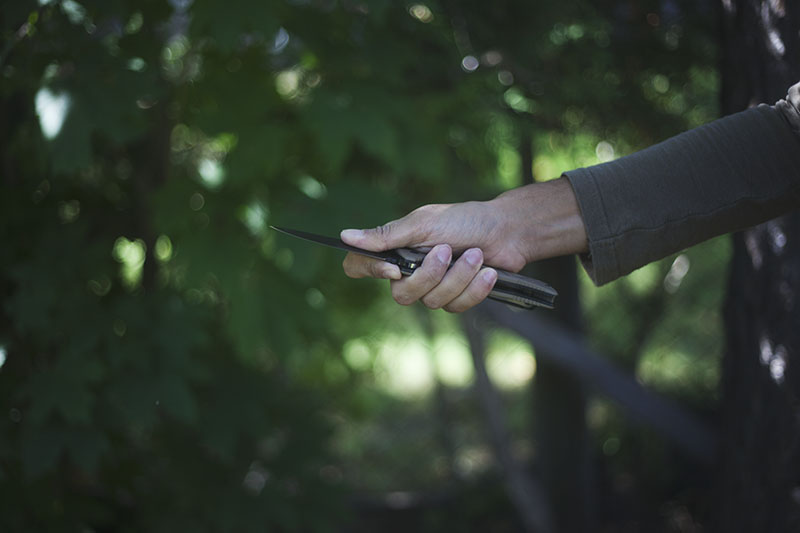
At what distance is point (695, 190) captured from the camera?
4.68 ft

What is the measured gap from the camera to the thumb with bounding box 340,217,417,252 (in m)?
1.42

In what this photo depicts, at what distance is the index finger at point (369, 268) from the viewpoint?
4.74ft

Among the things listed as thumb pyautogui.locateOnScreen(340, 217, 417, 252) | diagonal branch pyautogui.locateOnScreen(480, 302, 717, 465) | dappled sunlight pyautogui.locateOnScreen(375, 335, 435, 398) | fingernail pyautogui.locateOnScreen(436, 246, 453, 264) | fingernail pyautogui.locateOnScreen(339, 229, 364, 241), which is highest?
fingernail pyautogui.locateOnScreen(339, 229, 364, 241)

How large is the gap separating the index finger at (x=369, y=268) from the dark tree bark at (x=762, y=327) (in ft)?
3.99

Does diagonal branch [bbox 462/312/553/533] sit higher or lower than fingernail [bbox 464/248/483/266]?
lower

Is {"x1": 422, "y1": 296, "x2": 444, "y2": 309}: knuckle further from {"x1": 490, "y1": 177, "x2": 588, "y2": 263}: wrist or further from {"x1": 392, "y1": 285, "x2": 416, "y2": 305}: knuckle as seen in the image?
{"x1": 490, "y1": 177, "x2": 588, "y2": 263}: wrist

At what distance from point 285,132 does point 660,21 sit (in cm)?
150

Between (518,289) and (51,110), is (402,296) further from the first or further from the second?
(51,110)

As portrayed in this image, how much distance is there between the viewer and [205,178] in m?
2.56

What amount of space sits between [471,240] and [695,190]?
480 mm

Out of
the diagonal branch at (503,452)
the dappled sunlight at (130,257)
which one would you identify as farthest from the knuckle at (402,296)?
the diagonal branch at (503,452)

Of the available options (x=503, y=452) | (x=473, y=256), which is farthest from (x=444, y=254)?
(x=503, y=452)

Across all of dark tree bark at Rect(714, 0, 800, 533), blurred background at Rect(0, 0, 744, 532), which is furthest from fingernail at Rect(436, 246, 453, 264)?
dark tree bark at Rect(714, 0, 800, 533)

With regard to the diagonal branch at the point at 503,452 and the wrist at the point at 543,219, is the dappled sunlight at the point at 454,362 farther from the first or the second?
the wrist at the point at 543,219
